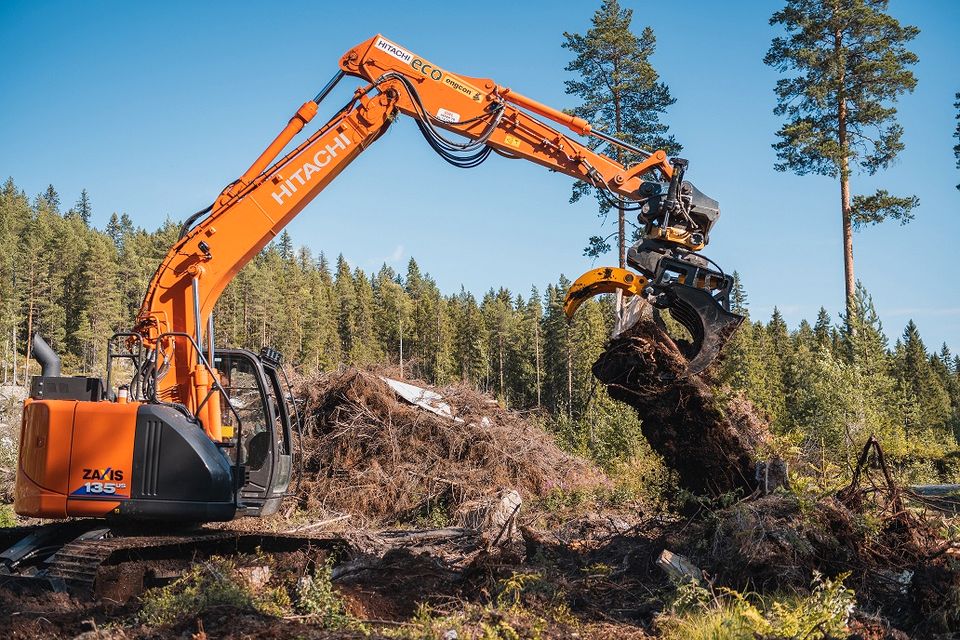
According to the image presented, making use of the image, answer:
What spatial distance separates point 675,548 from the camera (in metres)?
6.42

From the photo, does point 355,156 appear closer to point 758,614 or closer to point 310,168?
point 310,168

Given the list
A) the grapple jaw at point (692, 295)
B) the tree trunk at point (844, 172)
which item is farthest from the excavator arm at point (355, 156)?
the tree trunk at point (844, 172)

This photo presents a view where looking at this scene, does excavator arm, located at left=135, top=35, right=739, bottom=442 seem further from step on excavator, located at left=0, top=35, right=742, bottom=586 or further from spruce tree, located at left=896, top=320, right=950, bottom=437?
spruce tree, located at left=896, top=320, right=950, bottom=437

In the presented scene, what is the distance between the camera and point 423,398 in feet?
43.9

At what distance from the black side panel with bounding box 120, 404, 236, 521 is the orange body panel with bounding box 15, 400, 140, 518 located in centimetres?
9

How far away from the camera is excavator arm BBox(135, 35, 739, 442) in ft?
22.3

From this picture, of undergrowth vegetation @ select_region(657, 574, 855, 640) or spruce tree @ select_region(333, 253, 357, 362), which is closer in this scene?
undergrowth vegetation @ select_region(657, 574, 855, 640)

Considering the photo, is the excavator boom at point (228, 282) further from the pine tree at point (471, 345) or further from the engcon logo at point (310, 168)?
the pine tree at point (471, 345)

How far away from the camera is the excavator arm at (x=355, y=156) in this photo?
6.79 meters

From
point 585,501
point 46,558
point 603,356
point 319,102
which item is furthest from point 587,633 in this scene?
point 585,501

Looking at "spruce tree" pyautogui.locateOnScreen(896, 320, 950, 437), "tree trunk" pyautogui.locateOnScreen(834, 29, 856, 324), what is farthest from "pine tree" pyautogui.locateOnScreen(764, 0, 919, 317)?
"spruce tree" pyautogui.locateOnScreen(896, 320, 950, 437)

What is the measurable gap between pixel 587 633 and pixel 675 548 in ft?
4.95

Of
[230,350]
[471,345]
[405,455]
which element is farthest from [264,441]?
[471,345]

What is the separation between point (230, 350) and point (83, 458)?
1.64m
